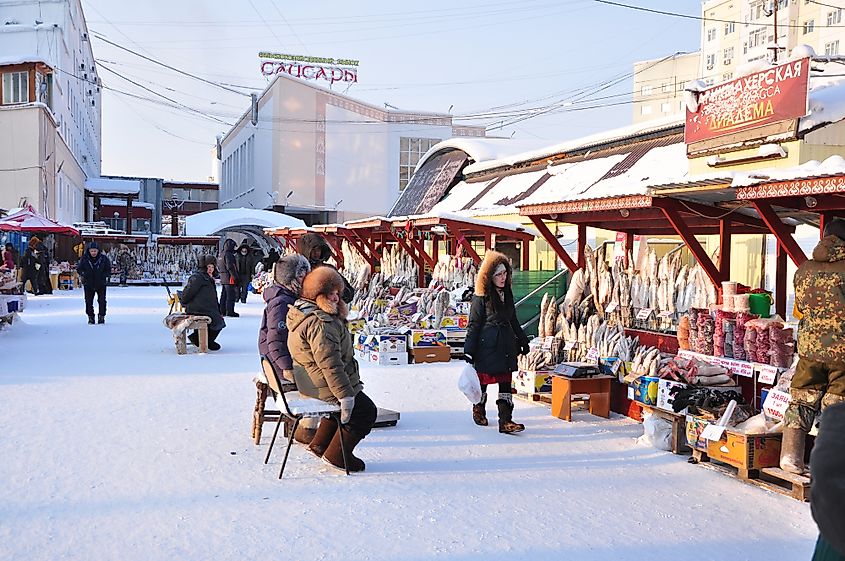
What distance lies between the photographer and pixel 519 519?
4.65 meters

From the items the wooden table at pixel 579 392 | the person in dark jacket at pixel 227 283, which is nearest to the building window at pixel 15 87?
the person in dark jacket at pixel 227 283

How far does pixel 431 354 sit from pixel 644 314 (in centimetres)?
388

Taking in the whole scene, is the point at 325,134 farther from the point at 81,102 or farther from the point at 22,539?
the point at 22,539

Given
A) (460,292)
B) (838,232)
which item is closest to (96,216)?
(460,292)

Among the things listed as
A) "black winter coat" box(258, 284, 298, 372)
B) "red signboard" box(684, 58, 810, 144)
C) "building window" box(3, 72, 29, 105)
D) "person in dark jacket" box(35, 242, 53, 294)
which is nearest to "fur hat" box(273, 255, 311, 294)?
"black winter coat" box(258, 284, 298, 372)

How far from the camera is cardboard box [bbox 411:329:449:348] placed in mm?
10945

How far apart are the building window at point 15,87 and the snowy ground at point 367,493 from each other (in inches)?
954

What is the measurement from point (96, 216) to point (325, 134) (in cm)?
1877

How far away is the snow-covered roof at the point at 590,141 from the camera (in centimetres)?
1684

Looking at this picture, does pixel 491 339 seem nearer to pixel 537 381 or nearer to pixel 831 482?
pixel 537 381

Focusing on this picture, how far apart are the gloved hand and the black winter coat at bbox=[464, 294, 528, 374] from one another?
71.0 inches

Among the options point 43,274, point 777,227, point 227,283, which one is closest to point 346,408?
point 777,227

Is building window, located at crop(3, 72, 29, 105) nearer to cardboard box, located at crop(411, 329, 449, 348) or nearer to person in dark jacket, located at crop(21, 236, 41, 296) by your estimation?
person in dark jacket, located at crop(21, 236, 41, 296)

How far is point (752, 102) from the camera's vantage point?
1068 centimetres
